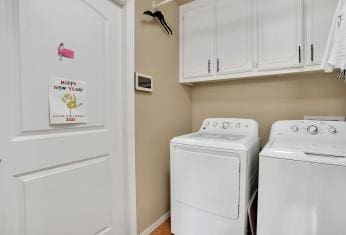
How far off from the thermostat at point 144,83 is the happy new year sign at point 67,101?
0.47m

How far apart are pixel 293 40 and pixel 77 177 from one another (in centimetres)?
210

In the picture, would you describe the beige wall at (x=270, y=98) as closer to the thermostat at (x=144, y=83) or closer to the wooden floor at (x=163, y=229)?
the thermostat at (x=144, y=83)

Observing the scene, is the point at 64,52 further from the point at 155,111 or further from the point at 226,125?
the point at 226,125

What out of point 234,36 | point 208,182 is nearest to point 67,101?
point 208,182

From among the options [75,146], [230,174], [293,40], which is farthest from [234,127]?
[75,146]

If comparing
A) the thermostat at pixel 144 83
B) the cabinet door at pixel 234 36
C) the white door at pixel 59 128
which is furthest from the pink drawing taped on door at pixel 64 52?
the cabinet door at pixel 234 36

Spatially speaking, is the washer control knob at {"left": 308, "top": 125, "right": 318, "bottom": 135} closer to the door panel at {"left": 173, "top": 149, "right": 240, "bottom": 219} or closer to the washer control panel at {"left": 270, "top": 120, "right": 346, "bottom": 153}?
the washer control panel at {"left": 270, "top": 120, "right": 346, "bottom": 153}

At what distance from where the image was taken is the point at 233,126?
78.3 inches

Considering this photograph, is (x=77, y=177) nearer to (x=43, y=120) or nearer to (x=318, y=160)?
(x=43, y=120)

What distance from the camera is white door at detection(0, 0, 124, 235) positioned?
99 cm

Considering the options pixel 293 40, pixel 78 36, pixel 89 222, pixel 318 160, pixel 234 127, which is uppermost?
pixel 293 40

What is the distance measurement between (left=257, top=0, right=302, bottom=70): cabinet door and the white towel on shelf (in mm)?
242

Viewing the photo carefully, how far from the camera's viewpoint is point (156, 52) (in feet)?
6.28

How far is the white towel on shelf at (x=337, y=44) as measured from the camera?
1.33 m
